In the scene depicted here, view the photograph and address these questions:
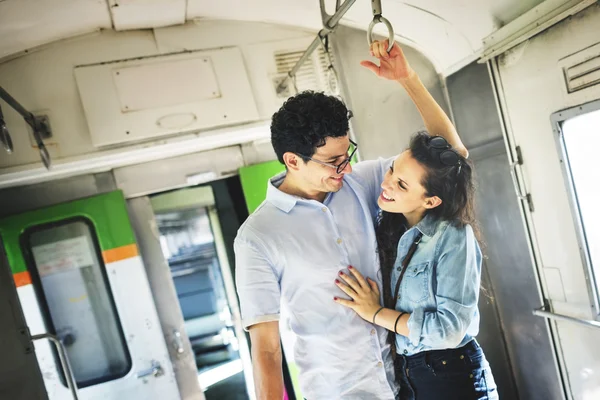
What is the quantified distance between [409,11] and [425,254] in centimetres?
164

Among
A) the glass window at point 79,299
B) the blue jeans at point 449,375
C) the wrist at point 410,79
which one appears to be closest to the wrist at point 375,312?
the blue jeans at point 449,375

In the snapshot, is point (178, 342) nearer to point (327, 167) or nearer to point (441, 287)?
point (327, 167)

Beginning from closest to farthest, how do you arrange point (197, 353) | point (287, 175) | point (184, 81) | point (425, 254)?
point (425, 254)
point (287, 175)
point (184, 81)
point (197, 353)

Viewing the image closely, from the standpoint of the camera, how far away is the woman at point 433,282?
147 centimetres

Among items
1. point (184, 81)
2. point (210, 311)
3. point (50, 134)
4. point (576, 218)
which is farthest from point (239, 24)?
point (210, 311)

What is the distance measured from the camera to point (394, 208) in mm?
1586

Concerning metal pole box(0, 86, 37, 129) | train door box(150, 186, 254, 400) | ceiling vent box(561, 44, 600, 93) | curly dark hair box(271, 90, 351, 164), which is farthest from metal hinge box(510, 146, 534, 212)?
train door box(150, 186, 254, 400)

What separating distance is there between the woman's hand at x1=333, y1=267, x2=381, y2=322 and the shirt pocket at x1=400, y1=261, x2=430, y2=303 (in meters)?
0.12

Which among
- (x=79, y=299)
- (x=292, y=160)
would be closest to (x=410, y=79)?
(x=292, y=160)

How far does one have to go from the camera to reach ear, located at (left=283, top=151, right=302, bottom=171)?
64.5 inches

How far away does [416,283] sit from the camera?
1.55 m

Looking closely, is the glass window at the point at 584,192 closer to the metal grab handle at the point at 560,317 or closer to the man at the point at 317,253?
the metal grab handle at the point at 560,317

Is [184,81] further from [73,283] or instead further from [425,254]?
[425,254]

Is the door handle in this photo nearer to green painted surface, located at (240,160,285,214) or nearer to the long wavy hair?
green painted surface, located at (240,160,285,214)
